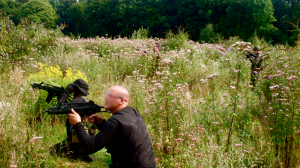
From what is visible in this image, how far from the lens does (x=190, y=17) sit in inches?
1547

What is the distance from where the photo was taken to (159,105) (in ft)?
12.4

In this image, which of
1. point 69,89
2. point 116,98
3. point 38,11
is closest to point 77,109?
point 116,98

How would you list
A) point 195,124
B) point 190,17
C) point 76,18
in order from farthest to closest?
point 76,18, point 190,17, point 195,124

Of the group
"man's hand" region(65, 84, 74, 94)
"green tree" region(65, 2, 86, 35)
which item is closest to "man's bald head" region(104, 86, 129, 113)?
"man's hand" region(65, 84, 74, 94)

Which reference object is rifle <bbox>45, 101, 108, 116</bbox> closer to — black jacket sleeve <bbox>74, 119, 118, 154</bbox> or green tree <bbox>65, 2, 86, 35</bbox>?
black jacket sleeve <bbox>74, 119, 118, 154</bbox>

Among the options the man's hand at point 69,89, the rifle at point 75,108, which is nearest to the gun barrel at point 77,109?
the rifle at point 75,108

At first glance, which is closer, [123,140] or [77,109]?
[123,140]

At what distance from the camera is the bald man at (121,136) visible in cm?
212

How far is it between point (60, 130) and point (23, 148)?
57.7 inches

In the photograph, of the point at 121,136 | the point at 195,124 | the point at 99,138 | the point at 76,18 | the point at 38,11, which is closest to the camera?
the point at 99,138

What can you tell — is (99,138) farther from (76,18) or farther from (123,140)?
(76,18)

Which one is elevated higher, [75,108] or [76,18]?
[76,18]

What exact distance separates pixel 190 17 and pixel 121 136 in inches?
1569

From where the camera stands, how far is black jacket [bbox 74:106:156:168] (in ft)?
6.94
